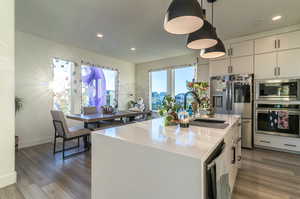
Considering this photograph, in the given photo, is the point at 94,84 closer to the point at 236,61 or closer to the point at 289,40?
the point at 236,61

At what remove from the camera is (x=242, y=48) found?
3.37 metres

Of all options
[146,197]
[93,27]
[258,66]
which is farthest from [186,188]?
[258,66]

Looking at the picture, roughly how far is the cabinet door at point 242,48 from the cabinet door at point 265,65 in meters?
0.23

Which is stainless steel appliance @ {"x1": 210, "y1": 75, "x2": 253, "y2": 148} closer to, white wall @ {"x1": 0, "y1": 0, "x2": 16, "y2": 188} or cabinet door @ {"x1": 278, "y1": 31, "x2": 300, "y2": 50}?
cabinet door @ {"x1": 278, "y1": 31, "x2": 300, "y2": 50}

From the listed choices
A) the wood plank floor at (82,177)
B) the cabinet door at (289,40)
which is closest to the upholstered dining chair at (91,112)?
the wood plank floor at (82,177)

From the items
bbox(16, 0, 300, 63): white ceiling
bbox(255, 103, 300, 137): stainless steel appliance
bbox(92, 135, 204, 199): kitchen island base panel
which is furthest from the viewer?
bbox(255, 103, 300, 137): stainless steel appliance

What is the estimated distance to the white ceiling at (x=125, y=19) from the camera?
7.45 feet

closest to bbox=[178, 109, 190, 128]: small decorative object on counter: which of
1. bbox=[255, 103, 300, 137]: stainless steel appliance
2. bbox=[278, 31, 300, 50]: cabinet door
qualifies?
bbox=[255, 103, 300, 137]: stainless steel appliance

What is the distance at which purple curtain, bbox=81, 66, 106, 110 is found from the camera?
14.9 ft

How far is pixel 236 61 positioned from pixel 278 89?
1.06 m

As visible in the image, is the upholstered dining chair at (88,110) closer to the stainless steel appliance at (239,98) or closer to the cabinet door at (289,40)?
the stainless steel appliance at (239,98)

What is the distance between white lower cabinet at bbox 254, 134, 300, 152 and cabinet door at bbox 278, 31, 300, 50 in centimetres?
193

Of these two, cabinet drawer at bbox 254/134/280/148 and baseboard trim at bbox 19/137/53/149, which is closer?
cabinet drawer at bbox 254/134/280/148

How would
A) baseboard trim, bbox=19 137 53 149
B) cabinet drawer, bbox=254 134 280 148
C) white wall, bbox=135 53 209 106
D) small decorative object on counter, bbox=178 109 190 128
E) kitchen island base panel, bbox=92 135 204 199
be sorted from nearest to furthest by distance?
kitchen island base panel, bbox=92 135 204 199, small decorative object on counter, bbox=178 109 190 128, cabinet drawer, bbox=254 134 280 148, baseboard trim, bbox=19 137 53 149, white wall, bbox=135 53 209 106
